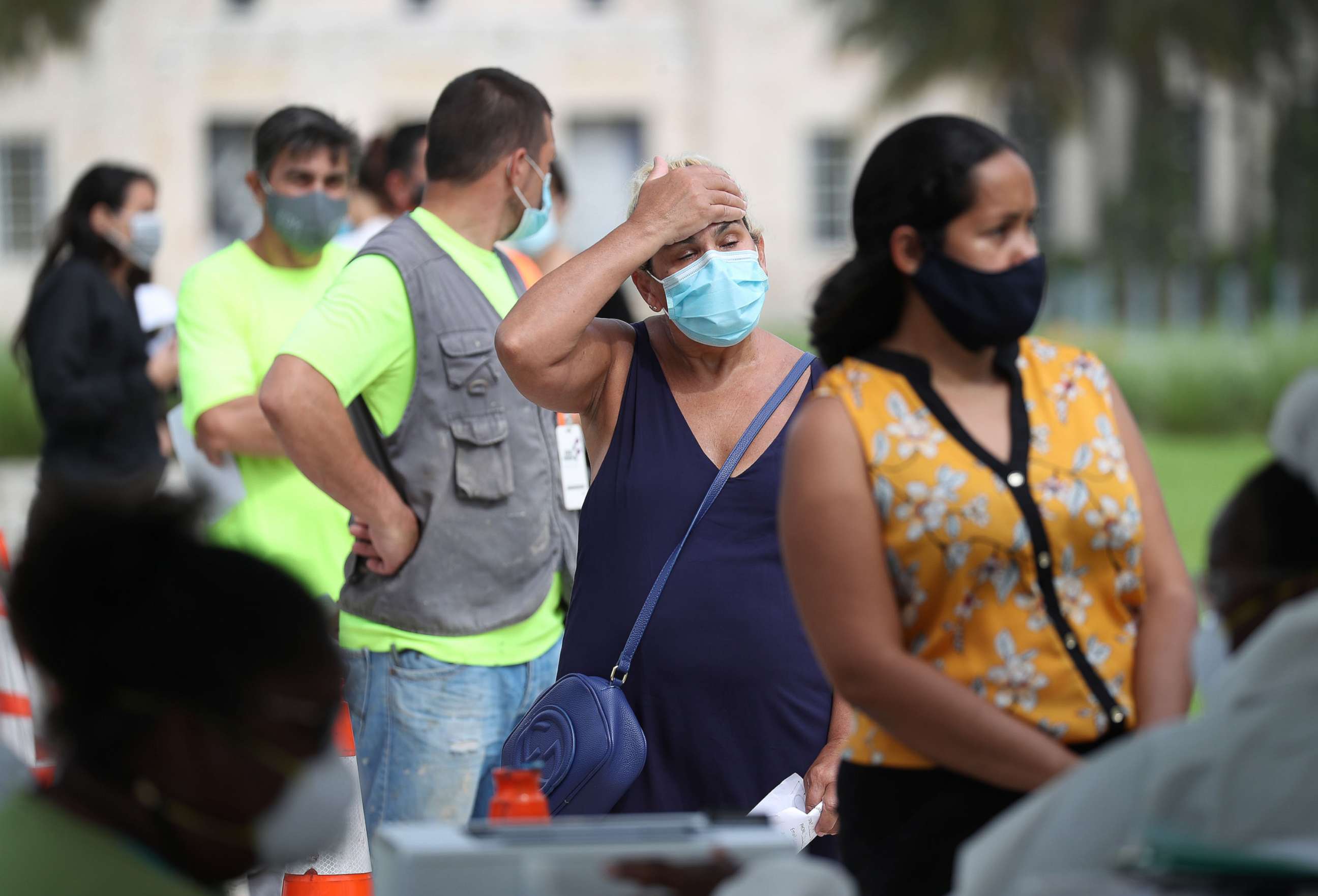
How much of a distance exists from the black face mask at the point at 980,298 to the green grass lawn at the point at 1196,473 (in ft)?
27.8

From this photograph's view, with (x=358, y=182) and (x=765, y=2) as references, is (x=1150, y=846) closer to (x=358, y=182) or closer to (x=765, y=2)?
(x=358, y=182)

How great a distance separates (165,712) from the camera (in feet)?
6.31

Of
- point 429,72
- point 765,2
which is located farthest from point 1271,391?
point 429,72

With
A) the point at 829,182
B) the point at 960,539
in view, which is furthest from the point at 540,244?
the point at 829,182

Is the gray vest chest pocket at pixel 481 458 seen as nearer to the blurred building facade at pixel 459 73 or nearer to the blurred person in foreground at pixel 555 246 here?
the blurred person in foreground at pixel 555 246

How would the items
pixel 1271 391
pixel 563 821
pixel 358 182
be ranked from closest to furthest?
pixel 563 821 < pixel 358 182 < pixel 1271 391

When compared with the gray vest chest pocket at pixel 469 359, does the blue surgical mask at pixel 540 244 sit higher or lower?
higher

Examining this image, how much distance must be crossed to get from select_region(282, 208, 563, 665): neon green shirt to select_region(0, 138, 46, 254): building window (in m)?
26.6

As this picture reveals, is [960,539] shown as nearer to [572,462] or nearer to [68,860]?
[68,860]

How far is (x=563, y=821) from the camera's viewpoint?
7.67ft

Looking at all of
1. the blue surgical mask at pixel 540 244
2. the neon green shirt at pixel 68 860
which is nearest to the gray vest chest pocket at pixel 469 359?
the neon green shirt at pixel 68 860

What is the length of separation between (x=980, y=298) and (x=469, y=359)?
5.68 ft

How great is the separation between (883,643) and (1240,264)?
26.3m

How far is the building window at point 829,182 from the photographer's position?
29.0 metres
